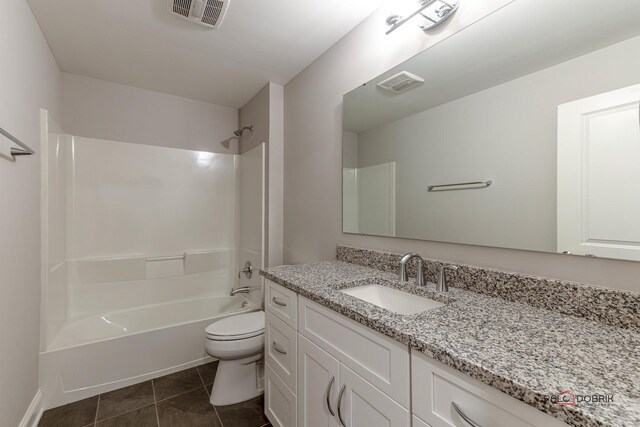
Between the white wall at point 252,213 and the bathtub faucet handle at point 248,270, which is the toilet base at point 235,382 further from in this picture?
the bathtub faucet handle at point 248,270

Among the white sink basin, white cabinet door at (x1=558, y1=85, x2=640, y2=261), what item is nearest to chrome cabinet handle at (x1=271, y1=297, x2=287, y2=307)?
the white sink basin

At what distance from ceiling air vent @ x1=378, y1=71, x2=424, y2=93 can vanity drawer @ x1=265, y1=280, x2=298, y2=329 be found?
118 cm

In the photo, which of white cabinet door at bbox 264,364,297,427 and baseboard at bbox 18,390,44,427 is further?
→ baseboard at bbox 18,390,44,427

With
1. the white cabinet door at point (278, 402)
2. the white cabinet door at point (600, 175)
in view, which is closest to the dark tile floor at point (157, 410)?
the white cabinet door at point (278, 402)

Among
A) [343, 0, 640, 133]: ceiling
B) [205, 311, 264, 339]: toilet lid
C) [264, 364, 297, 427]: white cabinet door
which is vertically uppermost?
[343, 0, 640, 133]: ceiling

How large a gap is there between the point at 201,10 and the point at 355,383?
195cm

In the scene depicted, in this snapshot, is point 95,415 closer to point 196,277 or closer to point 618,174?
point 196,277

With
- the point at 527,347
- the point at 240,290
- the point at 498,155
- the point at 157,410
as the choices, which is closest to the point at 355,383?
the point at 527,347

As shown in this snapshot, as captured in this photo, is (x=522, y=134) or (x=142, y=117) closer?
(x=522, y=134)

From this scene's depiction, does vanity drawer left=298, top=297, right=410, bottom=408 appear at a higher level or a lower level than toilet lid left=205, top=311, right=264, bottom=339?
higher

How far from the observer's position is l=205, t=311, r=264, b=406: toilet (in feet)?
5.86

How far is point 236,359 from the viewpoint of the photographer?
1.84m

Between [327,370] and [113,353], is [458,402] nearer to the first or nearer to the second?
[327,370]

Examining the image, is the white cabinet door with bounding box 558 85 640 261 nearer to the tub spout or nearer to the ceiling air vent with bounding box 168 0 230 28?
the ceiling air vent with bounding box 168 0 230 28
